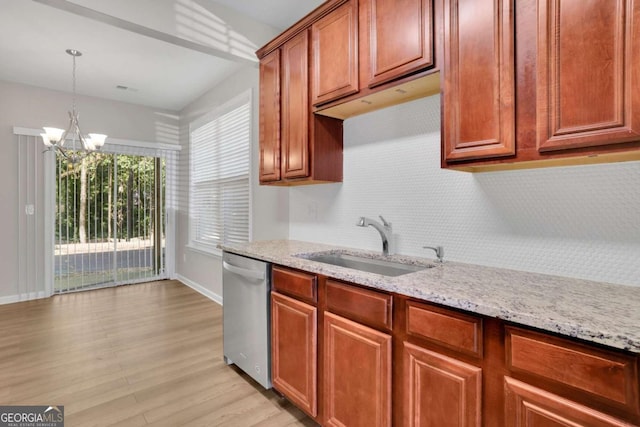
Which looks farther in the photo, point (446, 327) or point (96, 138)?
point (96, 138)

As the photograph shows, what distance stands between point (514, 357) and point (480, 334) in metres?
0.11

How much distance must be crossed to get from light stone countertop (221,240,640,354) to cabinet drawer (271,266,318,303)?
78mm

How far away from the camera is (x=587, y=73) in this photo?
1128mm

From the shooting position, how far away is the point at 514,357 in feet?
3.31

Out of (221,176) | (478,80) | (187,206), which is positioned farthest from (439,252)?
(187,206)

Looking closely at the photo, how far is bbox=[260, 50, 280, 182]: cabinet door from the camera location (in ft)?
8.45

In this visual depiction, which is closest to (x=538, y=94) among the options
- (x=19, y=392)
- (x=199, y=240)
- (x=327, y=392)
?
(x=327, y=392)

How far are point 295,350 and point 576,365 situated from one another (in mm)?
1340

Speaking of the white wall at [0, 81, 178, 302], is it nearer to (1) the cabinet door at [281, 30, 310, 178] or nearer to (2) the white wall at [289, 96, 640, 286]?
(1) the cabinet door at [281, 30, 310, 178]

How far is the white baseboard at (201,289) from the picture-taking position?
424 cm

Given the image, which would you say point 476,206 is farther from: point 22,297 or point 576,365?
point 22,297

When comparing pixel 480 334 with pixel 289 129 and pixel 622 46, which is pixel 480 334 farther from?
pixel 289 129

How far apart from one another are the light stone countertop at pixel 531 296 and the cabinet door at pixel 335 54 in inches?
43.6

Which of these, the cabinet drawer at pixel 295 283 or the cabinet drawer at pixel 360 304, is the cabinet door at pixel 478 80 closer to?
the cabinet drawer at pixel 360 304
